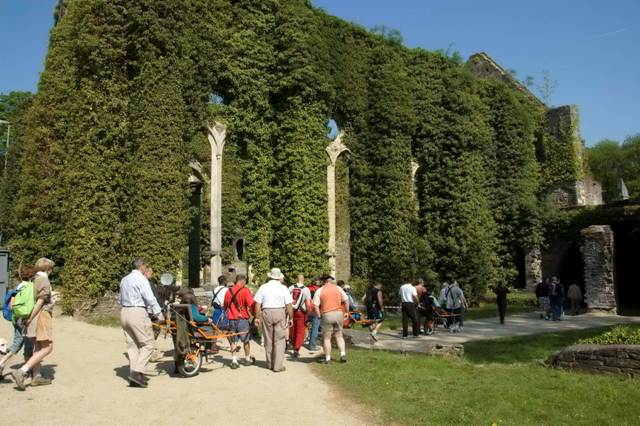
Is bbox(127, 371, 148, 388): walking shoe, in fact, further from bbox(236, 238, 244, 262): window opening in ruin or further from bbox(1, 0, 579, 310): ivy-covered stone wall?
bbox(236, 238, 244, 262): window opening in ruin

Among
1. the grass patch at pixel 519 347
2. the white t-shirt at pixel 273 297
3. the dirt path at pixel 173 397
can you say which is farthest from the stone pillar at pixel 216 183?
the grass patch at pixel 519 347

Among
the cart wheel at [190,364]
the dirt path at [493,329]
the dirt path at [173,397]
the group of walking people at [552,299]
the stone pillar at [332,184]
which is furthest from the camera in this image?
the stone pillar at [332,184]

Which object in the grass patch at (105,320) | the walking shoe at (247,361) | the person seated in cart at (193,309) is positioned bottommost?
the walking shoe at (247,361)

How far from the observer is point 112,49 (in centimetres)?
1555

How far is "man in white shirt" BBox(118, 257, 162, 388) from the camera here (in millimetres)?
7723

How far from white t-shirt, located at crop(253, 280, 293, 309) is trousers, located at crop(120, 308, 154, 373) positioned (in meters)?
2.21

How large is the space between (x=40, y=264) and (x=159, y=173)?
26.1 ft

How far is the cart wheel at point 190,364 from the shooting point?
8.62m

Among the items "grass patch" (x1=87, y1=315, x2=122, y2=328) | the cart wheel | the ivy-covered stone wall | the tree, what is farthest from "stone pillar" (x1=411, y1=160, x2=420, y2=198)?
the tree

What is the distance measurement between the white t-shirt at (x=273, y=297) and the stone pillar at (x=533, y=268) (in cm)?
2224

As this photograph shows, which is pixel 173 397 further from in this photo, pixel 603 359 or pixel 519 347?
pixel 519 347

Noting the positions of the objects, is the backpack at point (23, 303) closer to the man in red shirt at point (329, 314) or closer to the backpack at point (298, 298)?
the man in red shirt at point (329, 314)

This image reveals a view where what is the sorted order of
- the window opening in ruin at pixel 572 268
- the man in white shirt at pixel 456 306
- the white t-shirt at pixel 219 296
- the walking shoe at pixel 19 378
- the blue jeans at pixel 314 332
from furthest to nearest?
the window opening in ruin at pixel 572 268 → the man in white shirt at pixel 456 306 → the blue jeans at pixel 314 332 → the white t-shirt at pixel 219 296 → the walking shoe at pixel 19 378

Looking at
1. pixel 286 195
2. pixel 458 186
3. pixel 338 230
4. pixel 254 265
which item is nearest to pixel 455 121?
pixel 458 186
